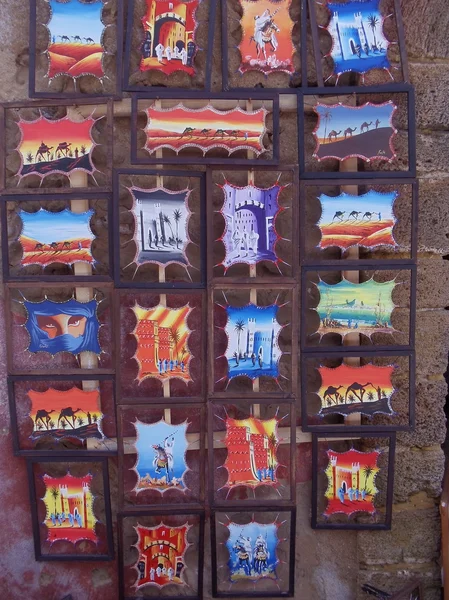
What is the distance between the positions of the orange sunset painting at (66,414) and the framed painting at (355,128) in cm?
118

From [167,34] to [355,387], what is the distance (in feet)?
4.94

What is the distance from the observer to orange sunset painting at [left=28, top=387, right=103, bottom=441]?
2.00 meters

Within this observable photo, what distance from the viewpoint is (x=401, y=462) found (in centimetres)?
216

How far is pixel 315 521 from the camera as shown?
6.92ft

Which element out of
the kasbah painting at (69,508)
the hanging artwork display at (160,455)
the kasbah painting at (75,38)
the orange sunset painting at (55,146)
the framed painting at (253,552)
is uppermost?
the kasbah painting at (75,38)

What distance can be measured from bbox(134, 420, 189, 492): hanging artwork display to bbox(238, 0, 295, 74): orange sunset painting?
54.8 inches

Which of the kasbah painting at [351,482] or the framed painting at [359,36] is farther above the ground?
the framed painting at [359,36]

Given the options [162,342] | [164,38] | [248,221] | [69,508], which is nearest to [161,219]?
[248,221]

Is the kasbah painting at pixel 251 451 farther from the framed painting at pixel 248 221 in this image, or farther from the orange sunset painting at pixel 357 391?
the framed painting at pixel 248 221

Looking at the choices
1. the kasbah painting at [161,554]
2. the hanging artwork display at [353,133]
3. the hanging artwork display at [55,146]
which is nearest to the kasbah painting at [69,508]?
the kasbah painting at [161,554]

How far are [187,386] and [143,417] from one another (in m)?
0.22

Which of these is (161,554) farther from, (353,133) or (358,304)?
(353,133)

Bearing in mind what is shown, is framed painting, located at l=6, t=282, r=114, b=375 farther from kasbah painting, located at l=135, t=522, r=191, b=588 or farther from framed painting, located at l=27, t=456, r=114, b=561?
kasbah painting, located at l=135, t=522, r=191, b=588

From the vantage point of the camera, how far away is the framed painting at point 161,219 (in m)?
1.92
